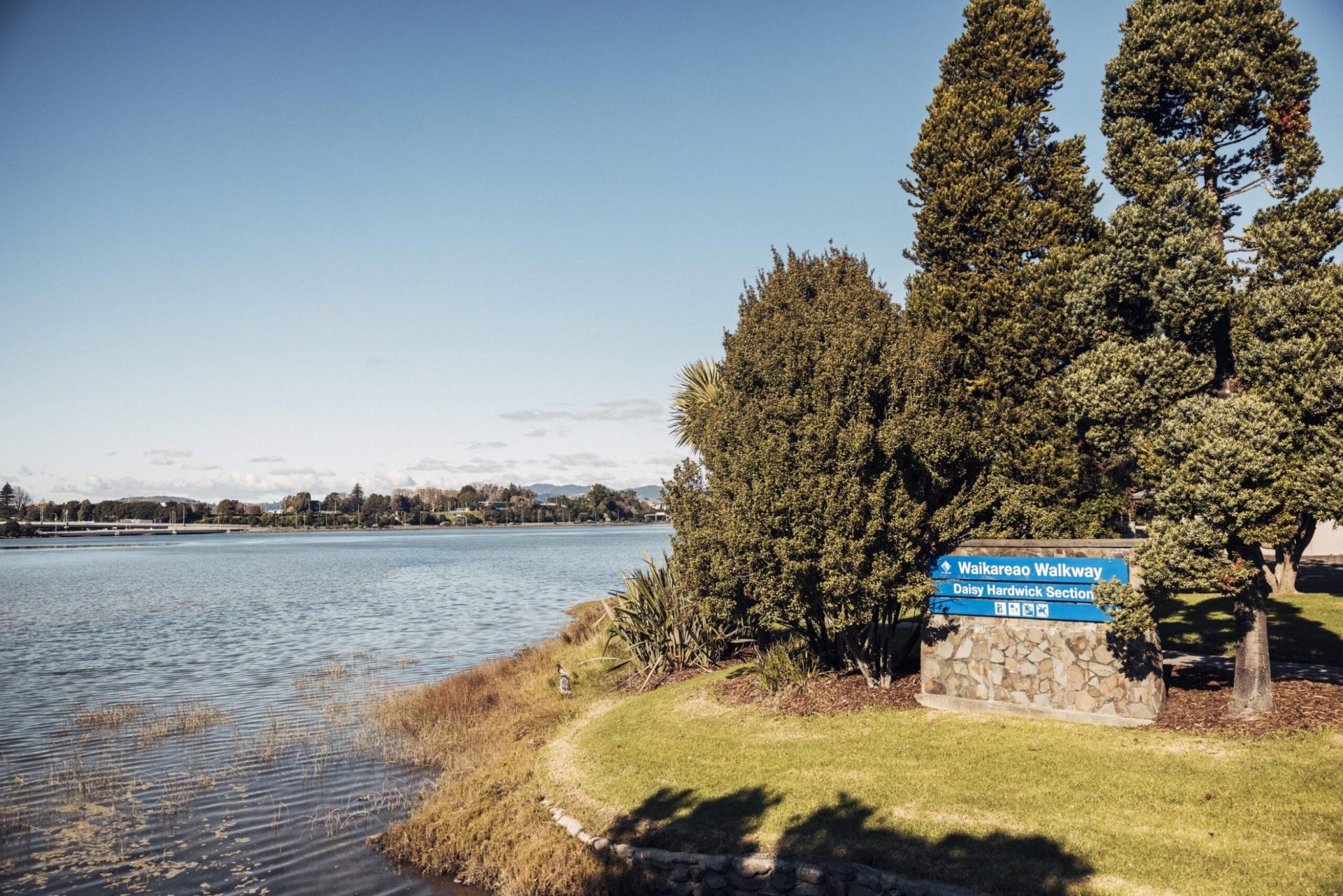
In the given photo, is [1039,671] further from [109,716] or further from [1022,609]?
[109,716]

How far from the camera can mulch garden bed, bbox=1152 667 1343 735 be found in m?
11.7

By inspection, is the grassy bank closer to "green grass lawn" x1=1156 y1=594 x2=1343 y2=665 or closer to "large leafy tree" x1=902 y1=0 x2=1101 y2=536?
"green grass lawn" x1=1156 y1=594 x2=1343 y2=665

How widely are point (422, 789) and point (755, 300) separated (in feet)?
42.0

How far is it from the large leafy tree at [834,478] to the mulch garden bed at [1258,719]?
13.4 feet

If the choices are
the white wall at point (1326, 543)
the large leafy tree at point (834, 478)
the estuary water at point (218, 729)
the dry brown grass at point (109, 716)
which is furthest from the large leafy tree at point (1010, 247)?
the white wall at point (1326, 543)

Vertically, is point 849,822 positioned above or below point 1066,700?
below

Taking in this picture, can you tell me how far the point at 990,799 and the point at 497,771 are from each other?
868 cm

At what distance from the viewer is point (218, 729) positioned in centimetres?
2061

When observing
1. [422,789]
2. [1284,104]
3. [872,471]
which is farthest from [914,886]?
[1284,104]

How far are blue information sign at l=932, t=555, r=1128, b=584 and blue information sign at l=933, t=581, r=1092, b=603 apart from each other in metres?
0.07

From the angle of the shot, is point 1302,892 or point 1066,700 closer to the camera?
point 1302,892

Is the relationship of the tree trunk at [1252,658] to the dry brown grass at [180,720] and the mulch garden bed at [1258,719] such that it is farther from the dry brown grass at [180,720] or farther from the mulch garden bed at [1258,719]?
the dry brown grass at [180,720]

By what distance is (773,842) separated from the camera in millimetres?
10516

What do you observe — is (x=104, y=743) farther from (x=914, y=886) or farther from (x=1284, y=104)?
(x=1284, y=104)
